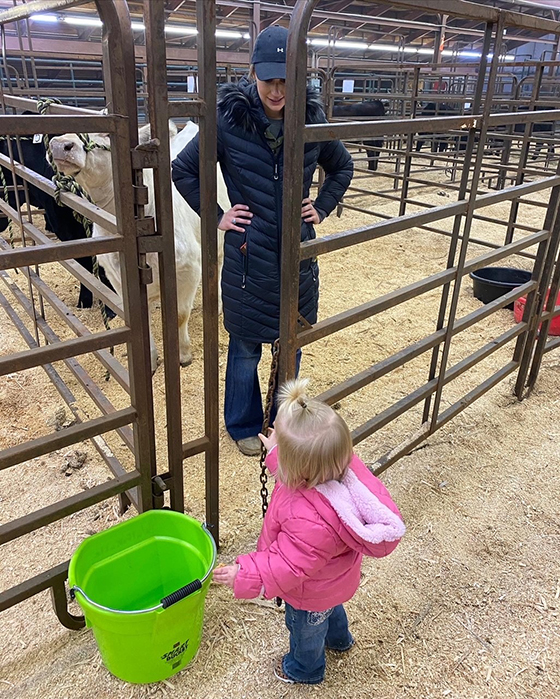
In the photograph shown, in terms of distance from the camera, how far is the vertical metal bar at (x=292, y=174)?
4.42 ft

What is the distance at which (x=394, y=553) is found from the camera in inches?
81.7

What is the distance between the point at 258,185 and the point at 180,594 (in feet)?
4.25

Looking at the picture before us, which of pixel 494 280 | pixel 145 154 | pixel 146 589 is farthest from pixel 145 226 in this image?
pixel 494 280

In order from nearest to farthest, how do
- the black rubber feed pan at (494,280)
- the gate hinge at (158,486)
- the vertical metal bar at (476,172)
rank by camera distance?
the gate hinge at (158,486), the vertical metal bar at (476,172), the black rubber feed pan at (494,280)

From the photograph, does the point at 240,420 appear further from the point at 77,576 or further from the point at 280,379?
the point at 77,576

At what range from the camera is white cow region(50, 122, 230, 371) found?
2.50 metres

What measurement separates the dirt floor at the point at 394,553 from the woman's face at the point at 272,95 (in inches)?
58.3

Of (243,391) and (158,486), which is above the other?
(158,486)

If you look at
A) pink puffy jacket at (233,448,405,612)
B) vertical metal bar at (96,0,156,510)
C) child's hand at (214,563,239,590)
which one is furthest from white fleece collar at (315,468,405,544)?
vertical metal bar at (96,0,156,510)

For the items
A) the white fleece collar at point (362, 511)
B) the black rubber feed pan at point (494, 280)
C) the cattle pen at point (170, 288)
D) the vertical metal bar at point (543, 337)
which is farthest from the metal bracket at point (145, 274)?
the black rubber feed pan at point (494, 280)

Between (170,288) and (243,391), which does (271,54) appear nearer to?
(170,288)

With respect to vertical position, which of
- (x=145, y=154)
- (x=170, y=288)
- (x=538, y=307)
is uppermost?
(x=145, y=154)

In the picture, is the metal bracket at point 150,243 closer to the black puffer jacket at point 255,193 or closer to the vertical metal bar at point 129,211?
the vertical metal bar at point 129,211

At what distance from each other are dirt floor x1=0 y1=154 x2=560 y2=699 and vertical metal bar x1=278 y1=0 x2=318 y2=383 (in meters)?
0.83
